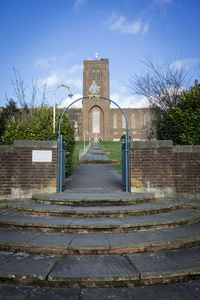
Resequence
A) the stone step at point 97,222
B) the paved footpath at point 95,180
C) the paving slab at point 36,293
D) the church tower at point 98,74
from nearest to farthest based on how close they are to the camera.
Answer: the paving slab at point 36,293 → the stone step at point 97,222 → the paved footpath at point 95,180 → the church tower at point 98,74

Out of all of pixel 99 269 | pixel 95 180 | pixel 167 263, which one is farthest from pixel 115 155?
pixel 99 269

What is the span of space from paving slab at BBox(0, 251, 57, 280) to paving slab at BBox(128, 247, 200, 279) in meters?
1.24

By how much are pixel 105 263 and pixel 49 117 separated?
8482mm

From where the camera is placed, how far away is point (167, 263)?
288cm

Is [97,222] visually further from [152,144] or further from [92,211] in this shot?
[152,144]

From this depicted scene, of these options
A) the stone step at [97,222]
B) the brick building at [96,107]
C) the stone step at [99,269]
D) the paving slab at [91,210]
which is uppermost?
the brick building at [96,107]

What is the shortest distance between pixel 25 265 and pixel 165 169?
4.88 meters

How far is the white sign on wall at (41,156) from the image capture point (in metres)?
6.47

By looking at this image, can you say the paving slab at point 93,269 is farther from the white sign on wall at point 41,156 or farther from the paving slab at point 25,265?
the white sign on wall at point 41,156

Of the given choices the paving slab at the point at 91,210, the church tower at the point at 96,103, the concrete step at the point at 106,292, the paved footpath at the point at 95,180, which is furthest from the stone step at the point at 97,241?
the church tower at the point at 96,103

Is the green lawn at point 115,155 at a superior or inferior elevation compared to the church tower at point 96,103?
inferior

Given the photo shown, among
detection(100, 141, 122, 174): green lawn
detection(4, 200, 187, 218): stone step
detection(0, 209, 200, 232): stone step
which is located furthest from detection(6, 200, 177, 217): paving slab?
detection(100, 141, 122, 174): green lawn

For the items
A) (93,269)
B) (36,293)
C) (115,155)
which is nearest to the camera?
(36,293)

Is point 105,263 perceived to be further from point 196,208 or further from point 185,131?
point 185,131
